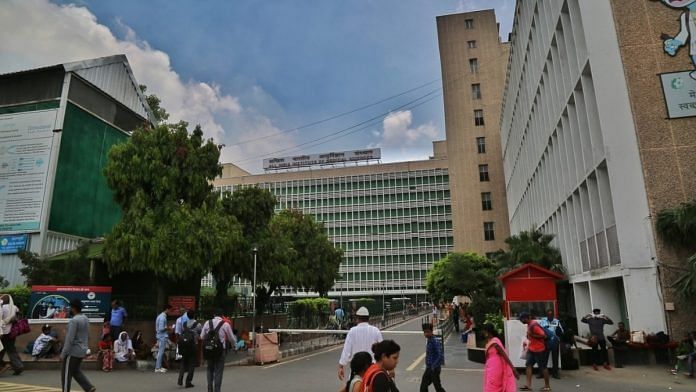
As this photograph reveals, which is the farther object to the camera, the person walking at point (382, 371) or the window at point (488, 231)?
the window at point (488, 231)

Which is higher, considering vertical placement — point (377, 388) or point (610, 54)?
point (610, 54)

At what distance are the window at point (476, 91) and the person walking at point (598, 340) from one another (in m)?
47.4

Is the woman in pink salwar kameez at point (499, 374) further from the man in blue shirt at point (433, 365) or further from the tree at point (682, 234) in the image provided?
the tree at point (682, 234)

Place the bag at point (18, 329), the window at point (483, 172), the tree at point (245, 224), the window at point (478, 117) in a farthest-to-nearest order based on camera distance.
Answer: the window at point (478, 117) → the window at point (483, 172) → the tree at point (245, 224) → the bag at point (18, 329)

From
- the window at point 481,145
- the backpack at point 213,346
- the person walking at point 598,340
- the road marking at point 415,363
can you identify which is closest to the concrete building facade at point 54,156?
the backpack at point 213,346

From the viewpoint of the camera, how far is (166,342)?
14.3 metres

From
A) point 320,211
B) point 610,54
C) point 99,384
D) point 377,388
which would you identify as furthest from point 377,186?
point 377,388

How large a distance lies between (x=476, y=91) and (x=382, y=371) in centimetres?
5769

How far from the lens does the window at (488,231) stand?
182 ft

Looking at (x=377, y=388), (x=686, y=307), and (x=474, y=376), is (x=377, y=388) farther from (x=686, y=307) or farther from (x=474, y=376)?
(x=686, y=307)

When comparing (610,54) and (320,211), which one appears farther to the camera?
(320,211)

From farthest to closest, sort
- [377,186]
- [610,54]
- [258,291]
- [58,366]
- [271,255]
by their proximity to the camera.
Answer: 1. [377,186]
2. [258,291]
3. [271,255]
4. [610,54]
5. [58,366]

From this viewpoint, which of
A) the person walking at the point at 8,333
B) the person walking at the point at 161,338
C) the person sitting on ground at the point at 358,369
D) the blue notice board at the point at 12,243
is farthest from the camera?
the blue notice board at the point at 12,243

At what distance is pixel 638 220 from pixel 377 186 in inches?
2643
